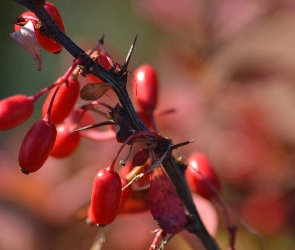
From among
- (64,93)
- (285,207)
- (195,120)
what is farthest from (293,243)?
(64,93)

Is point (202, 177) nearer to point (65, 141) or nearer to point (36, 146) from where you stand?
point (65, 141)

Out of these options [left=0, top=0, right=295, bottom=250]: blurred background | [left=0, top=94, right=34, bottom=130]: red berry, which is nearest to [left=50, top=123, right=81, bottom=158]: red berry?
[left=0, top=94, right=34, bottom=130]: red berry

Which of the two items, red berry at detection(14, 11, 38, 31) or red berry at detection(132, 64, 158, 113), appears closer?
red berry at detection(14, 11, 38, 31)

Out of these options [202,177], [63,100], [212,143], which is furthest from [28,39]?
[212,143]

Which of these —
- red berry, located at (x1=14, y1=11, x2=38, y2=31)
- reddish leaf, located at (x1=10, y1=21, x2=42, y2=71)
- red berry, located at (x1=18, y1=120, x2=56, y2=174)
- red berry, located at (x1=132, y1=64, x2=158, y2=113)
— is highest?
red berry, located at (x1=14, y1=11, x2=38, y2=31)

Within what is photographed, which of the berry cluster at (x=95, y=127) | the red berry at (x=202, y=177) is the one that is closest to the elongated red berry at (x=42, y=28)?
the berry cluster at (x=95, y=127)

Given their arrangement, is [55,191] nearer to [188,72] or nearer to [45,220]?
[45,220]

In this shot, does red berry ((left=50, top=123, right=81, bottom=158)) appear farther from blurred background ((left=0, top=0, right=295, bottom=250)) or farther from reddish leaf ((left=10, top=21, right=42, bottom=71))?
blurred background ((left=0, top=0, right=295, bottom=250))
